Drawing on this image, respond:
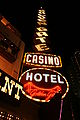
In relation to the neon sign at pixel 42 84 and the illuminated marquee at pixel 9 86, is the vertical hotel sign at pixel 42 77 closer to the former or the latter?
the neon sign at pixel 42 84

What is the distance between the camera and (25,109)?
7535mm

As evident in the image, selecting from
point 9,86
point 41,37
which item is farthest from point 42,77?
point 41,37

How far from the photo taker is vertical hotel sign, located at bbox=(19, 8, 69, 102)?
756 centimetres

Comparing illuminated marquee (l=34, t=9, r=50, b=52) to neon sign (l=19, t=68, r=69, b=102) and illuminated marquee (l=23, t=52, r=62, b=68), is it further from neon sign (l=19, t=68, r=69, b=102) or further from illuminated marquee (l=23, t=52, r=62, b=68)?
neon sign (l=19, t=68, r=69, b=102)

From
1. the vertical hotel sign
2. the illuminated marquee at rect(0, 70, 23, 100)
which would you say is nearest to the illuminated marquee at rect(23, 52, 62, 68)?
the vertical hotel sign

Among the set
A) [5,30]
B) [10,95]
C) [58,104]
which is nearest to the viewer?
[10,95]

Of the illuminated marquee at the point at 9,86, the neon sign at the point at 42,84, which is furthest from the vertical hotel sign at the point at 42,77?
the illuminated marquee at the point at 9,86

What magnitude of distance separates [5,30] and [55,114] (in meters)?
6.99

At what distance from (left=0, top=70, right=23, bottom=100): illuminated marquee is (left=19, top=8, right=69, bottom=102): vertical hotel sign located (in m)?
0.43

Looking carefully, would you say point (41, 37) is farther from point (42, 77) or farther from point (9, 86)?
point (9, 86)

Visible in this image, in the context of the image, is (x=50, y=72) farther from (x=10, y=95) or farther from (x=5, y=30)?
(x=5, y=30)

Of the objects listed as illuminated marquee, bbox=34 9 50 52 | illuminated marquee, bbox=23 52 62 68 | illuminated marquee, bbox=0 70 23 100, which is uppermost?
illuminated marquee, bbox=34 9 50 52

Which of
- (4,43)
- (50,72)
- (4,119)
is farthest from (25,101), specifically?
(4,43)

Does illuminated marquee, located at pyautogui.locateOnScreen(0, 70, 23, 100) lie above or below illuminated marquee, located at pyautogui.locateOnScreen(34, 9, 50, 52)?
below
